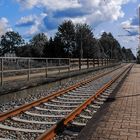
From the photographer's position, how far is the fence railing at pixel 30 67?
60.2 ft

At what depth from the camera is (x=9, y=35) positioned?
599 feet

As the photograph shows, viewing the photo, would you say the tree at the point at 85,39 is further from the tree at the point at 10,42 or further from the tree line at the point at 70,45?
the tree at the point at 10,42

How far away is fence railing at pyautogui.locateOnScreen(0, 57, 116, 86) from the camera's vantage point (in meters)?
18.3

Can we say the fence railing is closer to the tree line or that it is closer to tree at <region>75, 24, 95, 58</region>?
the tree line

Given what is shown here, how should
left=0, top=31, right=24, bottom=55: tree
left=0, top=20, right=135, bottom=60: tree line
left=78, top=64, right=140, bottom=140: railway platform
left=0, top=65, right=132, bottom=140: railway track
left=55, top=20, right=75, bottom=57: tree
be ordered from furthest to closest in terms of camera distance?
left=0, top=31, right=24, bottom=55: tree → left=55, top=20, right=75, bottom=57: tree → left=0, top=20, right=135, bottom=60: tree line → left=0, top=65, right=132, bottom=140: railway track → left=78, top=64, right=140, bottom=140: railway platform

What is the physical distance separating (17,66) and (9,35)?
164688 mm

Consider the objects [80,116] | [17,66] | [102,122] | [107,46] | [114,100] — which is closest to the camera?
[102,122]

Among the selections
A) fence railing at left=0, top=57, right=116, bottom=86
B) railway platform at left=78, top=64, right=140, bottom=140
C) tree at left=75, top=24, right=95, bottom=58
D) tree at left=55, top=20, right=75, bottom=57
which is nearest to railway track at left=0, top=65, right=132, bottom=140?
railway platform at left=78, top=64, right=140, bottom=140

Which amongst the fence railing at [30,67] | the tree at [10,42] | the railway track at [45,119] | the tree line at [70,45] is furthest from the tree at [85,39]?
the railway track at [45,119]

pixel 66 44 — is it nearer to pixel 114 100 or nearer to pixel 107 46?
pixel 107 46

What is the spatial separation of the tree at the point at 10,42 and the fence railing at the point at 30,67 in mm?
141665

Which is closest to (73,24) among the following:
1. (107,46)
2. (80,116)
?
(107,46)

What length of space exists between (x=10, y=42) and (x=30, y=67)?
161m

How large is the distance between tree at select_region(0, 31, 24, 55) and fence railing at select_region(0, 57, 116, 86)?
14166 centimetres
